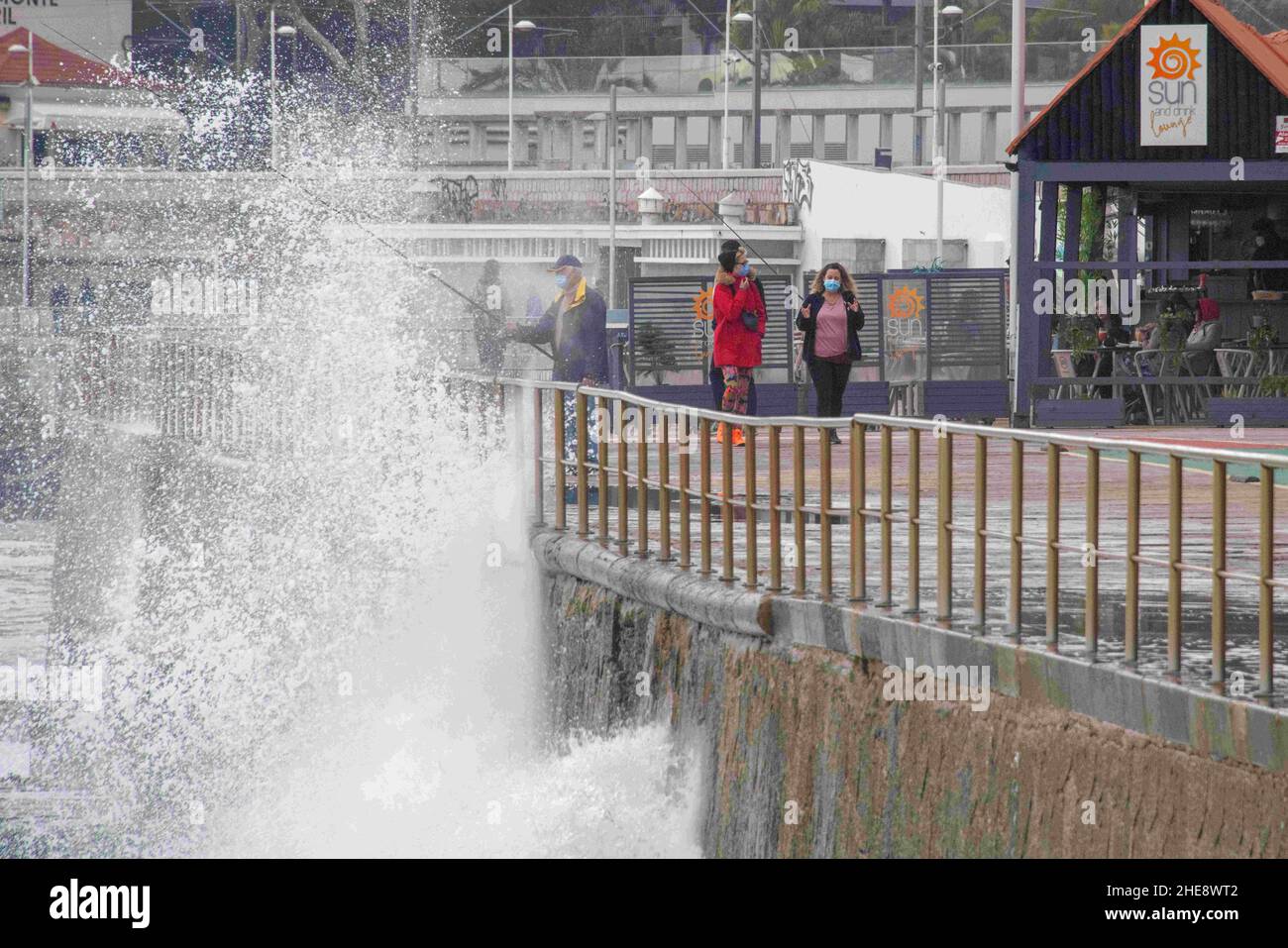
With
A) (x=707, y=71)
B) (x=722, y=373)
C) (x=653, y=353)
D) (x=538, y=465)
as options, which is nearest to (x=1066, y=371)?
(x=653, y=353)

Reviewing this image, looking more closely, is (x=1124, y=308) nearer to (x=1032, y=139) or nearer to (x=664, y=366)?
(x=1032, y=139)

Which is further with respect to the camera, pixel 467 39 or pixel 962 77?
pixel 467 39

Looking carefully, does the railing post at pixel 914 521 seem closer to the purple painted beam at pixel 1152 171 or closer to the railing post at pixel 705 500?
the railing post at pixel 705 500

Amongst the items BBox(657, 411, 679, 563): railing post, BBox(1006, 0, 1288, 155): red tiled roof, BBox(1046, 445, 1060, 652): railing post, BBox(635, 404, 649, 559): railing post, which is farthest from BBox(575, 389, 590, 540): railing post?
BBox(1006, 0, 1288, 155): red tiled roof

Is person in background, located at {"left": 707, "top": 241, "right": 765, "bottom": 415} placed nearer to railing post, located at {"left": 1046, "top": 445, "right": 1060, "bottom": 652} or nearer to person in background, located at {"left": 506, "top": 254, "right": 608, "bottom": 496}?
person in background, located at {"left": 506, "top": 254, "right": 608, "bottom": 496}

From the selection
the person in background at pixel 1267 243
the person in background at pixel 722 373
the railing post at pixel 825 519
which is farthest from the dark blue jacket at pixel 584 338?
the person in background at pixel 1267 243

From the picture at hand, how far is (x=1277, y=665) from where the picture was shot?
735cm

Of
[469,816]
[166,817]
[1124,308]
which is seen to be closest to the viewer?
[469,816]

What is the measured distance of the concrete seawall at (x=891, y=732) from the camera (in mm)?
6605

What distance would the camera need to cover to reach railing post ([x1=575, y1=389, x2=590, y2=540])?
12828 millimetres

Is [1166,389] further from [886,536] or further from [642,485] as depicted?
[886,536]

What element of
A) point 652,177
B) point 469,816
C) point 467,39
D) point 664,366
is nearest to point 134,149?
point 467,39

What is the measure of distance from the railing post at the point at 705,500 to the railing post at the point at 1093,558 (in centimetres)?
339
